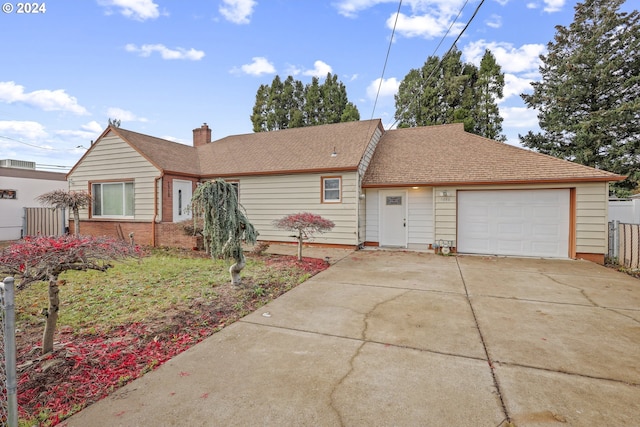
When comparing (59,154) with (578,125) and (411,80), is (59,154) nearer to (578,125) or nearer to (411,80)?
(411,80)

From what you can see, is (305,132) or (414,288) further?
(305,132)

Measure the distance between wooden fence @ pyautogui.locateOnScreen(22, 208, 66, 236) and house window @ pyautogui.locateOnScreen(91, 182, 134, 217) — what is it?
174cm

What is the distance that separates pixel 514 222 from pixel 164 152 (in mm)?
13755

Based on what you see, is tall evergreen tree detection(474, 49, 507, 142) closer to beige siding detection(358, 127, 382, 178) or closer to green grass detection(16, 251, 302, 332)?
beige siding detection(358, 127, 382, 178)

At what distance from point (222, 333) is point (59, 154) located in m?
35.2

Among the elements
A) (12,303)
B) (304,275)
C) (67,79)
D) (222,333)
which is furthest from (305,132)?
(12,303)

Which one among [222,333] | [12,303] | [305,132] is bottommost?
[222,333]

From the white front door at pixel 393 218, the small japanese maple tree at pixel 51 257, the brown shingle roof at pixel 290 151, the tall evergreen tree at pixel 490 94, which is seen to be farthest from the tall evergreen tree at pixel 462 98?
the small japanese maple tree at pixel 51 257

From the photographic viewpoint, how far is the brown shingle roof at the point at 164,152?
1112cm

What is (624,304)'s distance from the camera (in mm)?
4801

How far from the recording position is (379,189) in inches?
429

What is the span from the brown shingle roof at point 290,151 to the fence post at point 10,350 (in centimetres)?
909

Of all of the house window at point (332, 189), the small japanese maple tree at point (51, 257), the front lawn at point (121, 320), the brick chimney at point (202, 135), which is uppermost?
the brick chimney at point (202, 135)

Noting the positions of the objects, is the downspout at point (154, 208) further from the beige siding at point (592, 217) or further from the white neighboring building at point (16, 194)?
the beige siding at point (592, 217)
